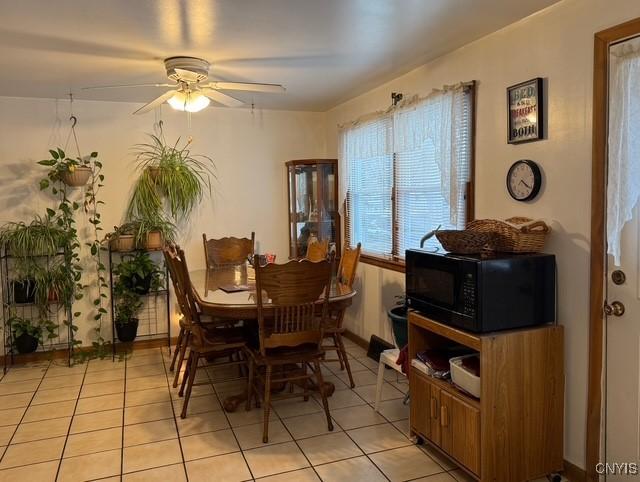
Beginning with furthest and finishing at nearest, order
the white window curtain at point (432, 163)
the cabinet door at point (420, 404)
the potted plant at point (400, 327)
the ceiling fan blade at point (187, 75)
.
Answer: the potted plant at point (400, 327) → the white window curtain at point (432, 163) → the ceiling fan blade at point (187, 75) → the cabinet door at point (420, 404)

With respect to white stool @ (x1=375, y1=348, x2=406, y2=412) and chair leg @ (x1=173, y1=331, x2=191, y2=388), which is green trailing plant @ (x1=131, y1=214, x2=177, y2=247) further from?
white stool @ (x1=375, y1=348, x2=406, y2=412)

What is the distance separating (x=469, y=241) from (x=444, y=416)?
0.85 metres

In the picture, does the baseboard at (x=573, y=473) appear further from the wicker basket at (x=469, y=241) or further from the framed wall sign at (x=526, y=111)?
the framed wall sign at (x=526, y=111)

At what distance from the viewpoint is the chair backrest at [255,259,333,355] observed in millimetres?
2760

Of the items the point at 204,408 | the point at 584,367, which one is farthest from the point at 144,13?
the point at 584,367

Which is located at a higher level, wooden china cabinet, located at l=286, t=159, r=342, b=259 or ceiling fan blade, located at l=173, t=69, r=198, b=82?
ceiling fan blade, located at l=173, t=69, r=198, b=82

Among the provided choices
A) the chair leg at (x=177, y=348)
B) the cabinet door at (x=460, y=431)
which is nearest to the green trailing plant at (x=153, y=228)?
the chair leg at (x=177, y=348)

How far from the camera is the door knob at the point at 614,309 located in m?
2.13

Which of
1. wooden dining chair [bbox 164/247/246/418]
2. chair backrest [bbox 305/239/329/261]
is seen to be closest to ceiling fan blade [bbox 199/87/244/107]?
wooden dining chair [bbox 164/247/246/418]

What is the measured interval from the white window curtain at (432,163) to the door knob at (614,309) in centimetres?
105

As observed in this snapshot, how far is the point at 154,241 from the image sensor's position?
4422 millimetres

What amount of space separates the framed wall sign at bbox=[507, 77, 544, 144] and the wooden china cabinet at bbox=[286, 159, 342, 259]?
2414 mm

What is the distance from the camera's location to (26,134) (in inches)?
168

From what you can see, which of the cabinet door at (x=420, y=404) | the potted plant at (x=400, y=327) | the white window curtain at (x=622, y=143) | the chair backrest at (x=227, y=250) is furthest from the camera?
the chair backrest at (x=227, y=250)
